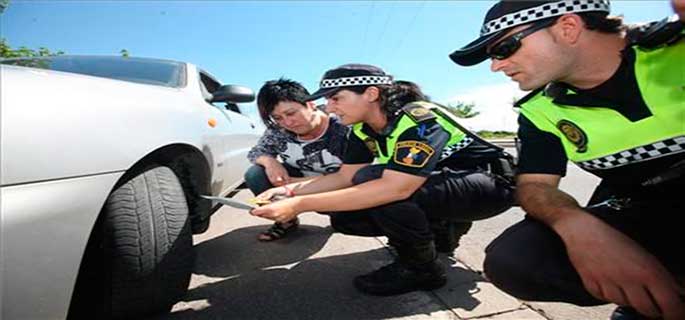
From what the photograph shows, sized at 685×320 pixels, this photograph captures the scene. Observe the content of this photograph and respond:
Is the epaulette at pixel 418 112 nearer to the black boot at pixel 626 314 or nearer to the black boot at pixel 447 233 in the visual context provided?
the black boot at pixel 447 233

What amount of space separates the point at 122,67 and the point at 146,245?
1185mm

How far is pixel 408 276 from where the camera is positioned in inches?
60.1

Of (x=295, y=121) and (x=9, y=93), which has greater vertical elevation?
(x=9, y=93)

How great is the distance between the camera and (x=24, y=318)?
821 millimetres

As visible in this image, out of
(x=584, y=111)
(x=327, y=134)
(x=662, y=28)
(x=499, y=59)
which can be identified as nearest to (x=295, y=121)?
(x=327, y=134)

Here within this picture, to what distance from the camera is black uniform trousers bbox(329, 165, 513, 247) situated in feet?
4.76

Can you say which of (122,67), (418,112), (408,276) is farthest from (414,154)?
(122,67)

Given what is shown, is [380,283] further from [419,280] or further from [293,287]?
[293,287]

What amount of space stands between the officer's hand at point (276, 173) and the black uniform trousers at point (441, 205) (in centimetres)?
67

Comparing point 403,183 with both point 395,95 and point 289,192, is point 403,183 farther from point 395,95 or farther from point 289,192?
point 289,192

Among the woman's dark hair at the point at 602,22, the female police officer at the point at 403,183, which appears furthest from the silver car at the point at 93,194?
the woman's dark hair at the point at 602,22

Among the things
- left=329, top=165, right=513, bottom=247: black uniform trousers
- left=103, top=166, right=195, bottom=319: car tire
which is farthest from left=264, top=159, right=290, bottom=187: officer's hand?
left=103, top=166, right=195, bottom=319: car tire

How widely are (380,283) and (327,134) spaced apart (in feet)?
3.28

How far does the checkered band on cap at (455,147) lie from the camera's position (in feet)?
5.05
